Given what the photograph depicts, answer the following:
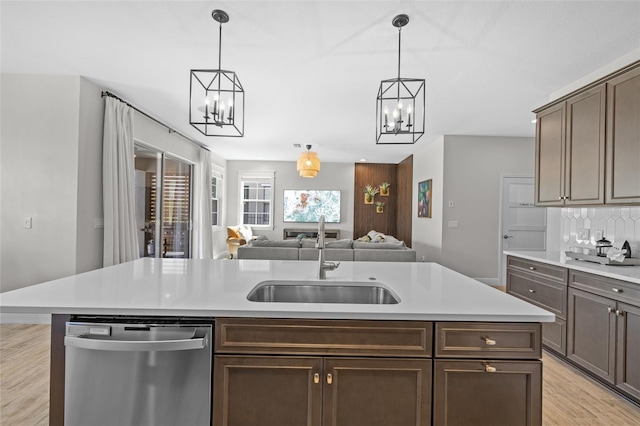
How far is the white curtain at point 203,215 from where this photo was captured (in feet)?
22.0

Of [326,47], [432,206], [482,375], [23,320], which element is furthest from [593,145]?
[23,320]

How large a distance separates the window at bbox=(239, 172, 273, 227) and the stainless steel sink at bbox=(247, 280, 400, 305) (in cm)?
704

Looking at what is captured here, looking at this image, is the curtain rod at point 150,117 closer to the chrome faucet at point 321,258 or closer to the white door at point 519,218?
the chrome faucet at point 321,258

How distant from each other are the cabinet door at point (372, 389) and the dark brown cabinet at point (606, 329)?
181cm

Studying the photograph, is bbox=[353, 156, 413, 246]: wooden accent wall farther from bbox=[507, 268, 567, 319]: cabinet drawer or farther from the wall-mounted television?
bbox=[507, 268, 567, 319]: cabinet drawer

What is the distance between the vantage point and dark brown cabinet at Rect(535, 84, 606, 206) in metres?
2.68

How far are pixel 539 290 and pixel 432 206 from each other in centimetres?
333

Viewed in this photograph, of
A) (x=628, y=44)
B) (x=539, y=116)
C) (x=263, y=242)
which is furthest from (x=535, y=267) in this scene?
(x=263, y=242)

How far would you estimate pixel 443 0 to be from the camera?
211cm

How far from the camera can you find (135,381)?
123cm

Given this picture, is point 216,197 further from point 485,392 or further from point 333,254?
point 485,392

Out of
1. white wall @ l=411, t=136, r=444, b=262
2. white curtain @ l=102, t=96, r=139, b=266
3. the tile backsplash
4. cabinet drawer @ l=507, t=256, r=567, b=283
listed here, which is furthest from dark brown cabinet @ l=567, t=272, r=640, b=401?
white curtain @ l=102, t=96, r=139, b=266

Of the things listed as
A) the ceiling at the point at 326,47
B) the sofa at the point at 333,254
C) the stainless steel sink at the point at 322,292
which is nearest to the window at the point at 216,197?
the ceiling at the point at 326,47

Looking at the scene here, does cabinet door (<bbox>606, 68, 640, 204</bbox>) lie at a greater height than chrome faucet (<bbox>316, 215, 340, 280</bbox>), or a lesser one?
greater
